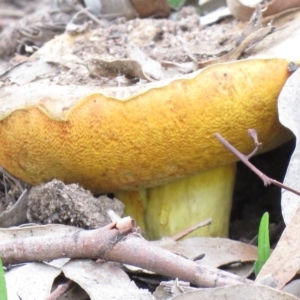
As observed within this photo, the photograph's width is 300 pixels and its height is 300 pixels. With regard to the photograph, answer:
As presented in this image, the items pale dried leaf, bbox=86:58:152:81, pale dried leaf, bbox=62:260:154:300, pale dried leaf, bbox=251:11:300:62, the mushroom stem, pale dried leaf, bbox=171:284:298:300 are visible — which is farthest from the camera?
the mushroom stem

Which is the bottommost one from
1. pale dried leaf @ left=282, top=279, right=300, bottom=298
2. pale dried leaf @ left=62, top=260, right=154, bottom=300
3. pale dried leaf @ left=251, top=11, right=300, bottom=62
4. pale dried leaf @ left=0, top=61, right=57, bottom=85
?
pale dried leaf @ left=62, top=260, right=154, bottom=300

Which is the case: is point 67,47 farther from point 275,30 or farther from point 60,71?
point 275,30

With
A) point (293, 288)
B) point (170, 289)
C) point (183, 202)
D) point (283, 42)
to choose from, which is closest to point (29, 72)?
point (183, 202)

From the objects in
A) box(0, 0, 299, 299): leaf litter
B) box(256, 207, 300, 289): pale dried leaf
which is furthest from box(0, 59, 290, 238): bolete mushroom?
box(256, 207, 300, 289): pale dried leaf

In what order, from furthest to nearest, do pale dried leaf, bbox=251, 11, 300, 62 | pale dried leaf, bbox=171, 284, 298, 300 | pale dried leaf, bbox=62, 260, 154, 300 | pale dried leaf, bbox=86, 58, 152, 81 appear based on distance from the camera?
pale dried leaf, bbox=86, 58, 152, 81 < pale dried leaf, bbox=251, 11, 300, 62 < pale dried leaf, bbox=62, 260, 154, 300 < pale dried leaf, bbox=171, 284, 298, 300

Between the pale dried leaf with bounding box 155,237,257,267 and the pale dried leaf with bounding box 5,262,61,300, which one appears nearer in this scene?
the pale dried leaf with bounding box 5,262,61,300

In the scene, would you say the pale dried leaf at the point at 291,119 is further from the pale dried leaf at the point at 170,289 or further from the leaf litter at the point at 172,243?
the pale dried leaf at the point at 170,289

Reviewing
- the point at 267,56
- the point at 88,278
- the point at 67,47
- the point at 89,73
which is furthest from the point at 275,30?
the point at 88,278

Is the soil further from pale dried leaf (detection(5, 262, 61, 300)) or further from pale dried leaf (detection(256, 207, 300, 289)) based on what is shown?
pale dried leaf (detection(256, 207, 300, 289))
